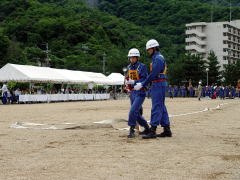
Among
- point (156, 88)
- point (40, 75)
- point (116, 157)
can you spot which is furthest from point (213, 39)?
point (116, 157)

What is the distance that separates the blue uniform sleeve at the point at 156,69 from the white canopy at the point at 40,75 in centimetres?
2590

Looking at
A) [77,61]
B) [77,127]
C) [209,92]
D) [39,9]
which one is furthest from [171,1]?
[77,127]

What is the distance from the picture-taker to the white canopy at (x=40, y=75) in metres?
33.7

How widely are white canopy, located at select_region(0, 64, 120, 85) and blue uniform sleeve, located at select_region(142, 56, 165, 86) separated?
2590 cm

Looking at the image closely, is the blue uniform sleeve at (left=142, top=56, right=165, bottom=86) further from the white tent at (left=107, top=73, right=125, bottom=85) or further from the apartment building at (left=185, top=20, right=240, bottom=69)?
the apartment building at (left=185, top=20, right=240, bottom=69)

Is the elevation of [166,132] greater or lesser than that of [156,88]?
lesser

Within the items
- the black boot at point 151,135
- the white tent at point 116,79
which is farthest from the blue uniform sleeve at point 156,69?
the white tent at point 116,79

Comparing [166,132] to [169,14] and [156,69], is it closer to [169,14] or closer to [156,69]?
[156,69]

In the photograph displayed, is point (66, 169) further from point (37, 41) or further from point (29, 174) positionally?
point (37, 41)

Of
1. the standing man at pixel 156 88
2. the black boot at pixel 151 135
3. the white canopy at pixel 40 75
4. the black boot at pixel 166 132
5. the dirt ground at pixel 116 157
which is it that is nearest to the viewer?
the dirt ground at pixel 116 157

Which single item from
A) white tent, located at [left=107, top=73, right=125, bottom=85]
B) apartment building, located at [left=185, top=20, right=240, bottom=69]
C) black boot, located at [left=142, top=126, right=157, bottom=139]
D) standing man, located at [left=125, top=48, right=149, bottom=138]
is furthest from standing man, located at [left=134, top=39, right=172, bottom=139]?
apartment building, located at [left=185, top=20, right=240, bottom=69]

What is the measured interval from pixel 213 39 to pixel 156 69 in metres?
114

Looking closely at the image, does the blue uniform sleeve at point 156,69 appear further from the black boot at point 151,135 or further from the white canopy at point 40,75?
the white canopy at point 40,75

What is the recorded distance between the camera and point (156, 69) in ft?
29.1
